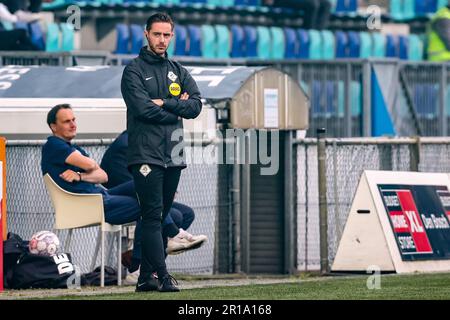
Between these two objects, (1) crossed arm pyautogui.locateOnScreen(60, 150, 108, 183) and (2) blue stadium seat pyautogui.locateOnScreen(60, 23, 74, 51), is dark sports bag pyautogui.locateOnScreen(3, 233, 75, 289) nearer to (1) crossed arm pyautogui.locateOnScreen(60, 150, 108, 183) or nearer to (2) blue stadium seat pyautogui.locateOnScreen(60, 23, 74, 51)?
(1) crossed arm pyautogui.locateOnScreen(60, 150, 108, 183)

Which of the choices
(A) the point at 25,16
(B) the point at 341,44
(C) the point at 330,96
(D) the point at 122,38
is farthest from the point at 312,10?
(A) the point at 25,16

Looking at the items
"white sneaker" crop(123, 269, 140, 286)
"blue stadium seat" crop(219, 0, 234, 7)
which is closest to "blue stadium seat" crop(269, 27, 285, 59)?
"blue stadium seat" crop(219, 0, 234, 7)

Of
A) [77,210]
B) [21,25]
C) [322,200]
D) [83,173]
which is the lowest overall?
[322,200]

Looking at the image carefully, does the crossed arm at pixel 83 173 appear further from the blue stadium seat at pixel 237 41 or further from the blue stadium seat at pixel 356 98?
the blue stadium seat at pixel 237 41

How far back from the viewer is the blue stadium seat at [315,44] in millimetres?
26750

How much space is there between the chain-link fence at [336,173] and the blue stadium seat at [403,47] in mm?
10985

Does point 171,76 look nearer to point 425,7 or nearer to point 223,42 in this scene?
point 223,42

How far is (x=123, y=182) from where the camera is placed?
14438 mm

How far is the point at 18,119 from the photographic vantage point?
51.9 ft

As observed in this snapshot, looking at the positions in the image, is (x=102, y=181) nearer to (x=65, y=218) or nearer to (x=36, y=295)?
(x=65, y=218)

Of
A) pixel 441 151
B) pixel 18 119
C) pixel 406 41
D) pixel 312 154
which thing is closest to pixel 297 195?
pixel 312 154

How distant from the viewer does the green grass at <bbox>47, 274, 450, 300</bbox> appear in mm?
11320

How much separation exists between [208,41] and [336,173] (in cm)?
894
